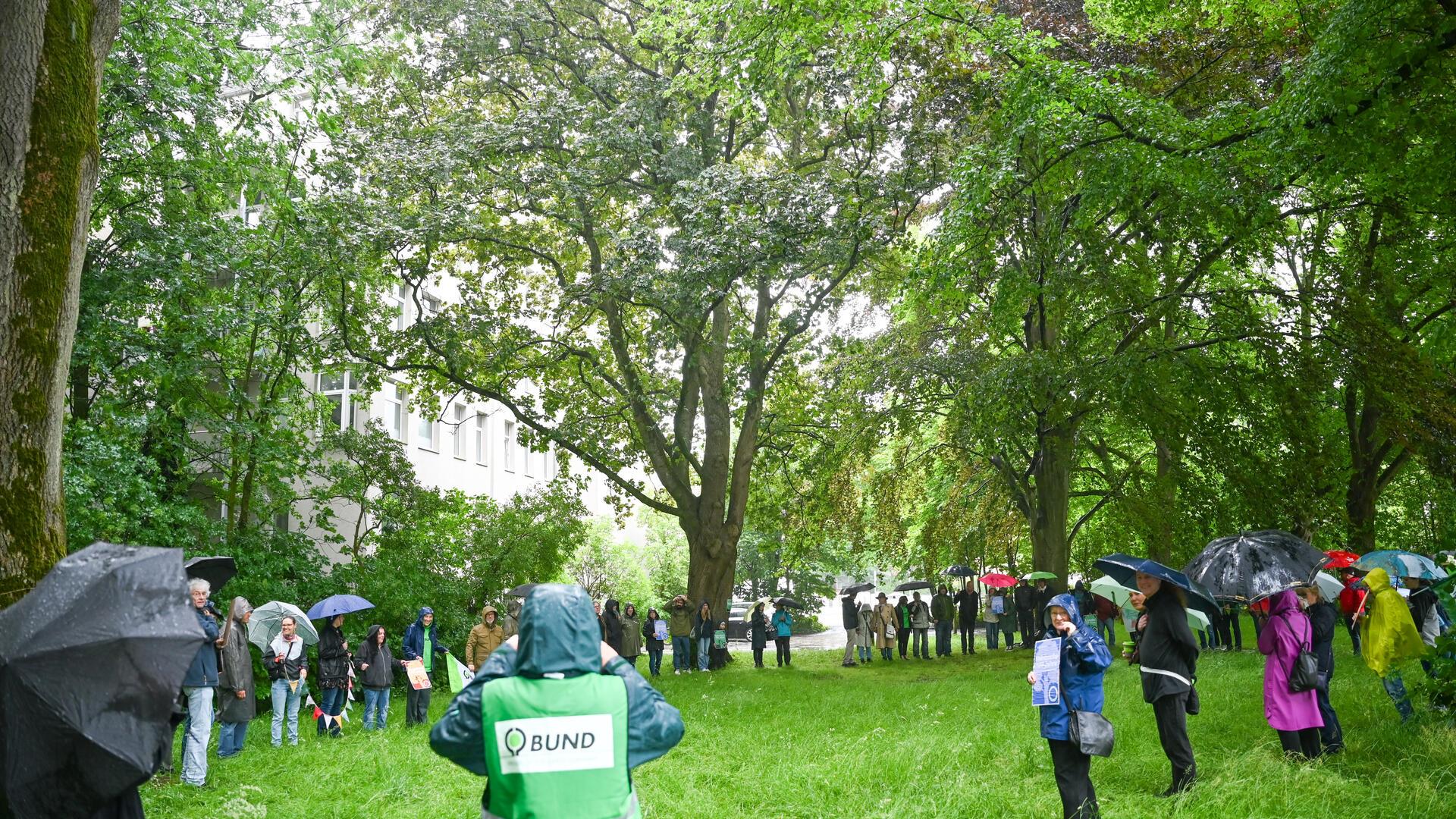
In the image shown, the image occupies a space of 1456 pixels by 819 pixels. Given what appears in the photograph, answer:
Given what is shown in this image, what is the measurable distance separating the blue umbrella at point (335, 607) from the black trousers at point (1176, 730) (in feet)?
30.0

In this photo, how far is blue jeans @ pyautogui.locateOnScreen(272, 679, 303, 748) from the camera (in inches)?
450

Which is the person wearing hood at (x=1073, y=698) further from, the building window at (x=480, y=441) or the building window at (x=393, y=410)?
the building window at (x=480, y=441)

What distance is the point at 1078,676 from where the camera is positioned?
21.0ft

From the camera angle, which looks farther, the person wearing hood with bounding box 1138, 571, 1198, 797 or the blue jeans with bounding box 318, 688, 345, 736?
the blue jeans with bounding box 318, 688, 345, 736

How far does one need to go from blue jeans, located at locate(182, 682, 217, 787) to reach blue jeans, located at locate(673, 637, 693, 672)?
1331 cm

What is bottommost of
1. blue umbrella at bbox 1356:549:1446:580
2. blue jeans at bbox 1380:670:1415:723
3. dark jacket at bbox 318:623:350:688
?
blue jeans at bbox 1380:670:1415:723

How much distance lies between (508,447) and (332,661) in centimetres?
2735

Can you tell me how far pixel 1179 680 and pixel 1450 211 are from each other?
5.79 m

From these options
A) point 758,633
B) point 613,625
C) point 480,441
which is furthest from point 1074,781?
point 480,441

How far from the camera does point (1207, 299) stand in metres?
16.5

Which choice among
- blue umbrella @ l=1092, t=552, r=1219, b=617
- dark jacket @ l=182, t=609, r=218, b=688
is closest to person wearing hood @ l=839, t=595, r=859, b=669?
blue umbrella @ l=1092, t=552, r=1219, b=617

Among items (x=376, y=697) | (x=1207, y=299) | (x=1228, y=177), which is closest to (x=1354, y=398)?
(x=1207, y=299)

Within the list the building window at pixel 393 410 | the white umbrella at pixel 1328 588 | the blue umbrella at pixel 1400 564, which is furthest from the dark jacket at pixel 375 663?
the building window at pixel 393 410

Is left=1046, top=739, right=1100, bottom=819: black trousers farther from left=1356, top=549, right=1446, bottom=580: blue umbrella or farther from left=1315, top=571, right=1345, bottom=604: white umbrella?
left=1356, top=549, right=1446, bottom=580: blue umbrella
